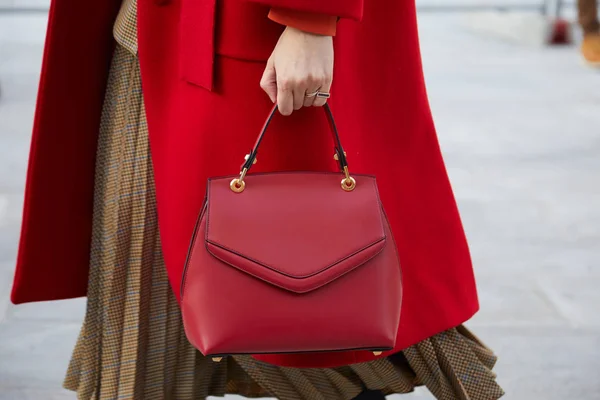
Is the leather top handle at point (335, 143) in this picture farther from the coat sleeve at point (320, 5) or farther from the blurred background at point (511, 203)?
the blurred background at point (511, 203)

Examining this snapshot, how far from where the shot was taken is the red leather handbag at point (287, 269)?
3.63ft

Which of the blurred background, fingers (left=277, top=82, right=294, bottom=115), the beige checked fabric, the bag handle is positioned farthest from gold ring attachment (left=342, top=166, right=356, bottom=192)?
the blurred background

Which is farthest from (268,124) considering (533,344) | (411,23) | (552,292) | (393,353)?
(552,292)

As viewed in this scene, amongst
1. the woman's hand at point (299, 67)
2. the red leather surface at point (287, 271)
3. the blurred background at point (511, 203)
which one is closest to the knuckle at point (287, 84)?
the woman's hand at point (299, 67)

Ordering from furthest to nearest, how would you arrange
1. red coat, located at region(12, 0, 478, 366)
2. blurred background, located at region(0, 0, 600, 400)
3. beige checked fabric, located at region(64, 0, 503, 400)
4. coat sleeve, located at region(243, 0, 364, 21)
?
blurred background, located at region(0, 0, 600, 400) → beige checked fabric, located at region(64, 0, 503, 400) → red coat, located at region(12, 0, 478, 366) → coat sleeve, located at region(243, 0, 364, 21)

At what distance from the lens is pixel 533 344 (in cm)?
224

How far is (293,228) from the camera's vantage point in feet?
3.67

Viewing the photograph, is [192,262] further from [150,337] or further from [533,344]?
[533,344]

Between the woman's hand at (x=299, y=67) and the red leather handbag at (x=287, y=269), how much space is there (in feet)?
0.15

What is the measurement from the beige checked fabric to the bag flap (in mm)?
353

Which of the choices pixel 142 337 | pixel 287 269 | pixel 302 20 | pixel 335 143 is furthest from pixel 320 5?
pixel 142 337

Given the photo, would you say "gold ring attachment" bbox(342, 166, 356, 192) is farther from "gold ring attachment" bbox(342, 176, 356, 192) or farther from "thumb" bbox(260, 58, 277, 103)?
"thumb" bbox(260, 58, 277, 103)

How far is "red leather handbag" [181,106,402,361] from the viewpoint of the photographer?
111 cm

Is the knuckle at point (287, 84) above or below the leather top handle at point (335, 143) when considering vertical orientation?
above
